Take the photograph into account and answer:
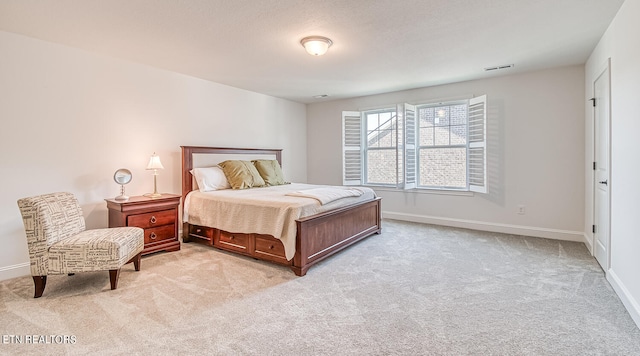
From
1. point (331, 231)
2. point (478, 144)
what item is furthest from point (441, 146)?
point (331, 231)

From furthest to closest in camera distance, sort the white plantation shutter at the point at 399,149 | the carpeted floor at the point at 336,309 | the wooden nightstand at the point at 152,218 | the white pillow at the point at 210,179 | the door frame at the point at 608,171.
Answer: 1. the white plantation shutter at the point at 399,149
2. the white pillow at the point at 210,179
3. the wooden nightstand at the point at 152,218
4. the door frame at the point at 608,171
5. the carpeted floor at the point at 336,309

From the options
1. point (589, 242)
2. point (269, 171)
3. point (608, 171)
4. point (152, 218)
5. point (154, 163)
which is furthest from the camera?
point (269, 171)

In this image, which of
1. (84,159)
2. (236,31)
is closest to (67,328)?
(84,159)

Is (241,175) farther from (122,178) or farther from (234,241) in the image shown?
(122,178)

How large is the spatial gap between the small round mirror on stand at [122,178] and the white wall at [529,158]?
4474mm

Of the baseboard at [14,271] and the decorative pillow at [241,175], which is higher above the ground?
the decorative pillow at [241,175]

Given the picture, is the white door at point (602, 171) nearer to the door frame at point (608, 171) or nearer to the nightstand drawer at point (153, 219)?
the door frame at point (608, 171)

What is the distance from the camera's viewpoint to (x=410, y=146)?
5.20 metres

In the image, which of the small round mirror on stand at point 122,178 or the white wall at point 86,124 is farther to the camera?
the small round mirror on stand at point 122,178

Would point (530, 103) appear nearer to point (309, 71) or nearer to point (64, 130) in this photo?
point (309, 71)

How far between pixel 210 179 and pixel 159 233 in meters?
0.97

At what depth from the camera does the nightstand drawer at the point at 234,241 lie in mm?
3453

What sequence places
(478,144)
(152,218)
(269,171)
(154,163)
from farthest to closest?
(269,171), (478,144), (154,163), (152,218)

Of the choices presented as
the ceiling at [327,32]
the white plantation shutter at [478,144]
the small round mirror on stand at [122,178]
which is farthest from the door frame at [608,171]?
the small round mirror on stand at [122,178]
